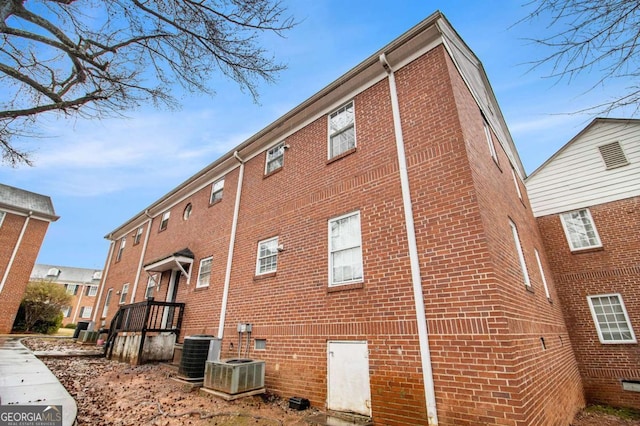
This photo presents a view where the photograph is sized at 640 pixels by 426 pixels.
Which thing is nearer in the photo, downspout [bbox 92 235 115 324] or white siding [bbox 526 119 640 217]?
white siding [bbox 526 119 640 217]

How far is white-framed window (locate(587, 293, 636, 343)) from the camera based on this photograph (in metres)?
8.55

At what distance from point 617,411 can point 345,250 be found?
8.77 m

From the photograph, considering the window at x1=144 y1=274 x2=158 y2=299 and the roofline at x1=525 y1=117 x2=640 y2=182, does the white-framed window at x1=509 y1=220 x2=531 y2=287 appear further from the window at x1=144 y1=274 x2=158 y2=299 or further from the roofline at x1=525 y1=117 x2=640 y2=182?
the window at x1=144 y1=274 x2=158 y2=299

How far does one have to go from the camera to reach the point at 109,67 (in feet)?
18.8

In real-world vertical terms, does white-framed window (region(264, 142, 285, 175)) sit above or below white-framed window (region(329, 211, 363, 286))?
above

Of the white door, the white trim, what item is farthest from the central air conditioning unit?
the white trim

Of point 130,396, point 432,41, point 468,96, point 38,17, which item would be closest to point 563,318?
point 468,96

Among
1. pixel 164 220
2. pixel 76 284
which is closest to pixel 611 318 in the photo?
pixel 164 220

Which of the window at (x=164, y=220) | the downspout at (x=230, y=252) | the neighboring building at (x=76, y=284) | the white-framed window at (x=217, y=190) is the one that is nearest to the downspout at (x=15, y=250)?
the window at (x=164, y=220)

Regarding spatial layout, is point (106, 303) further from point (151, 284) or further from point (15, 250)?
point (15, 250)

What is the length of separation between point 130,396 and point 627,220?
1456cm

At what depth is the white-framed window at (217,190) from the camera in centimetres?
1138

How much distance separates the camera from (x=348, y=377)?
5102mm

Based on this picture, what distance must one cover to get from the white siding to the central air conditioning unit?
38.5 ft
